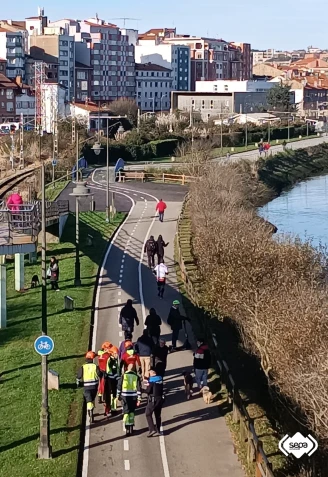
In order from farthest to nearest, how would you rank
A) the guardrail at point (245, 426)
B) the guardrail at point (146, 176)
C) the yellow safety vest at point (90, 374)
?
the guardrail at point (146, 176) → the yellow safety vest at point (90, 374) → the guardrail at point (245, 426)

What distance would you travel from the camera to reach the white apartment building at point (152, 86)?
15200 cm

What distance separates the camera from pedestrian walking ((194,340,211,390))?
18.4m

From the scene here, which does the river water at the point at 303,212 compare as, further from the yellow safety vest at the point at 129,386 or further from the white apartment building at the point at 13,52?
the white apartment building at the point at 13,52

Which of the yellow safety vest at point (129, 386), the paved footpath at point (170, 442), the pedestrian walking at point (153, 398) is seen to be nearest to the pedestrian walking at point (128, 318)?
the paved footpath at point (170, 442)

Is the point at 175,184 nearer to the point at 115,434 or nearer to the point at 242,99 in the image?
the point at 115,434

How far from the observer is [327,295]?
76.8 ft

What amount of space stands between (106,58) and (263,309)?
12750 cm

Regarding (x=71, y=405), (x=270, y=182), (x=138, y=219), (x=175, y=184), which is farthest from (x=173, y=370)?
(x=270, y=182)

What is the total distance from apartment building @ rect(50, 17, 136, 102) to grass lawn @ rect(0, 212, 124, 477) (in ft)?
367

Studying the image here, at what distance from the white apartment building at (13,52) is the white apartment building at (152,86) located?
26821 millimetres

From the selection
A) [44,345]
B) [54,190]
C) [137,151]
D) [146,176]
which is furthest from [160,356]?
[137,151]

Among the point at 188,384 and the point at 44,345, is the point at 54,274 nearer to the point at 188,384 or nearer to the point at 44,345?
the point at 188,384

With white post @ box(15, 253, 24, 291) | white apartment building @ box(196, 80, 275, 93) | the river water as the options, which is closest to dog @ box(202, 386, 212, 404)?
white post @ box(15, 253, 24, 291)

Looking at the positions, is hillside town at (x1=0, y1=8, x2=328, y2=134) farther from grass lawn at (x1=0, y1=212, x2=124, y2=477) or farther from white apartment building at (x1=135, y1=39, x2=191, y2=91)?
grass lawn at (x1=0, y1=212, x2=124, y2=477)
